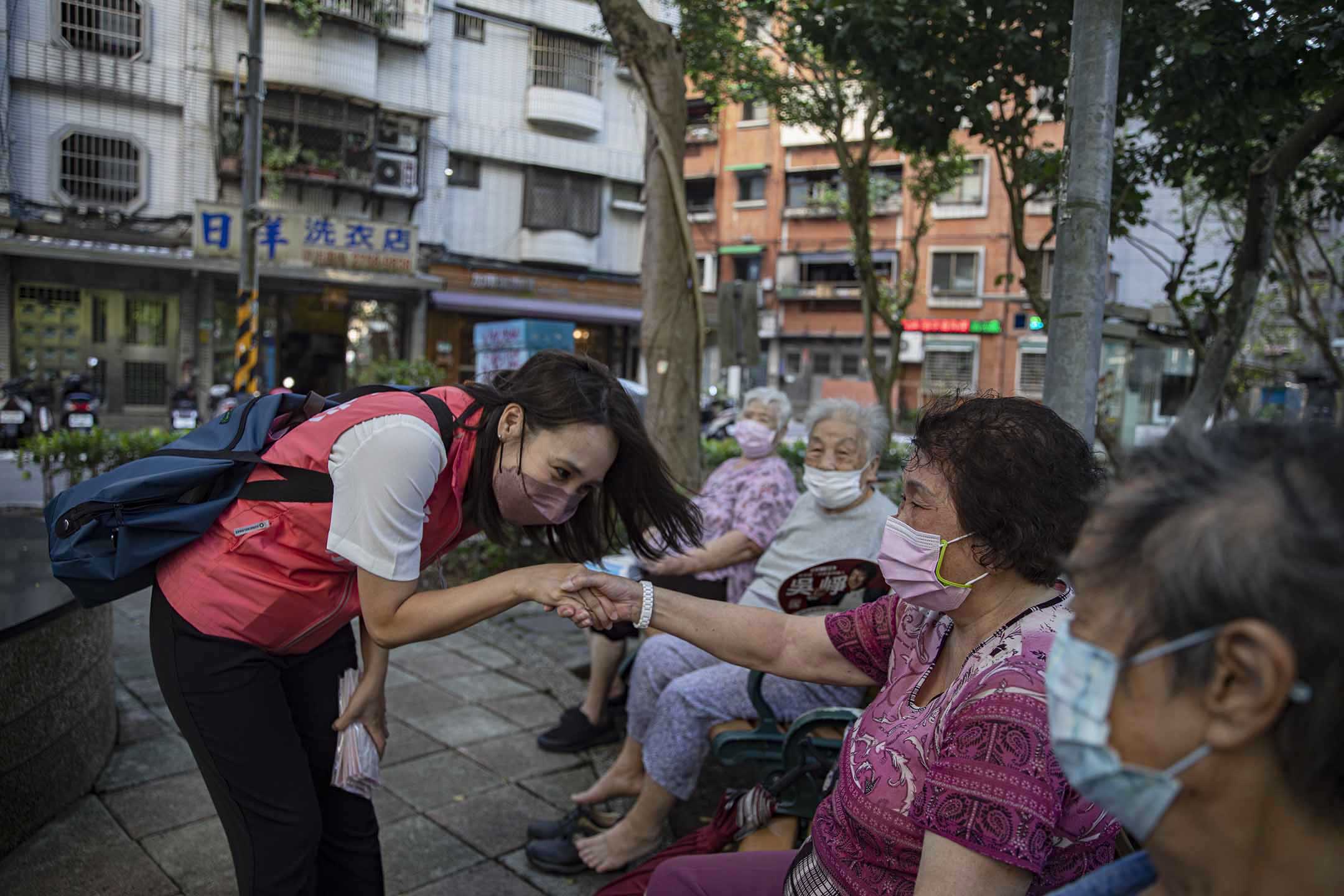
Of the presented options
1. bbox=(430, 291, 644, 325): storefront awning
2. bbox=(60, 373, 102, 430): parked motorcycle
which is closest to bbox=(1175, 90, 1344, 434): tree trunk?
bbox=(60, 373, 102, 430): parked motorcycle

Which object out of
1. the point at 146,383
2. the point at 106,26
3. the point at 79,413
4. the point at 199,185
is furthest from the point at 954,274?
the point at 79,413

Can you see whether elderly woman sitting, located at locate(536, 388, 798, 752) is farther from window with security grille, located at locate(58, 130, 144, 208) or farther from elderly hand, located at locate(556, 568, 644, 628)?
window with security grille, located at locate(58, 130, 144, 208)

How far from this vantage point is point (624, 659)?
14.3ft

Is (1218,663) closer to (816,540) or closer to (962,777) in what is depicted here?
(962,777)

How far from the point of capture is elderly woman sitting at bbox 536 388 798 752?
416 cm

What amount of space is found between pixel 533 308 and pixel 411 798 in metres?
19.1

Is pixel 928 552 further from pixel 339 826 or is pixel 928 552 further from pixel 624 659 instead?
pixel 624 659

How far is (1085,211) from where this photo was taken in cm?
279

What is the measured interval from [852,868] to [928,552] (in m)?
0.57

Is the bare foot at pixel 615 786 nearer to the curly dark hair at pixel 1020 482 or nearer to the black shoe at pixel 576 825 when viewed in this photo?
the black shoe at pixel 576 825

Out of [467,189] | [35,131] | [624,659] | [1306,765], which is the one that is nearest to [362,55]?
[467,189]

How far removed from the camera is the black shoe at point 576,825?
3.31 meters

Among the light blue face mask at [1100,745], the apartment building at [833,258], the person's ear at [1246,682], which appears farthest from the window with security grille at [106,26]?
the apartment building at [833,258]

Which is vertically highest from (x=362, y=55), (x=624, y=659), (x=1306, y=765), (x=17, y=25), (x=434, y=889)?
(x=362, y=55)
